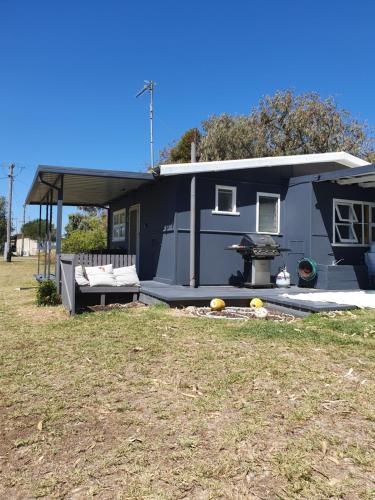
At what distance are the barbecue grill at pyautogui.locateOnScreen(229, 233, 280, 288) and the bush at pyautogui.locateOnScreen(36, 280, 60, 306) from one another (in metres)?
3.96

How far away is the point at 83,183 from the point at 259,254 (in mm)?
4738

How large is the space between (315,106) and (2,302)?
74.7 ft

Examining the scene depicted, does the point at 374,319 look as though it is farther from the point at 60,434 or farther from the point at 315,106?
the point at 315,106

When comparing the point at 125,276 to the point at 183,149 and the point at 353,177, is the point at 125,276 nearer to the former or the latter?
the point at 353,177

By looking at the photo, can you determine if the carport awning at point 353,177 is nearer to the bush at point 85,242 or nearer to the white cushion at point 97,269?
the white cushion at point 97,269

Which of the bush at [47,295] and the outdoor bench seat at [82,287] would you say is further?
the bush at [47,295]

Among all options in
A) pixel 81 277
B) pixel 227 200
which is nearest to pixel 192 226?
pixel 227 200

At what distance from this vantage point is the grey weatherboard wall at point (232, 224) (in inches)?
373

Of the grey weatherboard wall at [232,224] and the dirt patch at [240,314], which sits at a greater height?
the grey weatherboard wall at [232,224]

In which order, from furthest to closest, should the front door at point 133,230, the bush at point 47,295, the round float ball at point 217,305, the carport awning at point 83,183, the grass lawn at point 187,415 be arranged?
the front door at point 133,230 → the carport awning at point 83,183 → the bush at point 47,295 → the round float ball at point 217,305 → the grass lawn at point 187,415

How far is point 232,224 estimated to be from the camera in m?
9.99

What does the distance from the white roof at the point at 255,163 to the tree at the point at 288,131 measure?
16.5m

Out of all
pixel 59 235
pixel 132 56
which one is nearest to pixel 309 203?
pixel 59 235

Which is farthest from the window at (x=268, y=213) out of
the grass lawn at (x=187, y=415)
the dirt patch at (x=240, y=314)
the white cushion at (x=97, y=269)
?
the grass lawn at (x=187, y=415)
